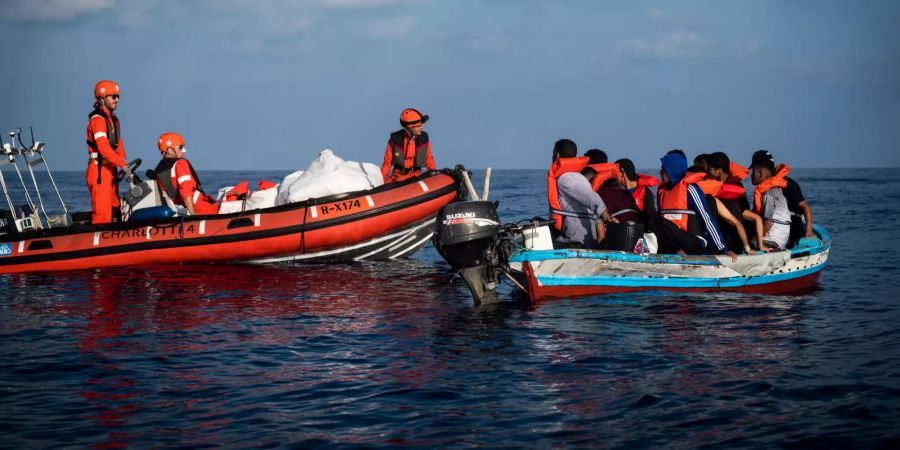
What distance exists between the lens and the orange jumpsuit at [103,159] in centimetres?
1048

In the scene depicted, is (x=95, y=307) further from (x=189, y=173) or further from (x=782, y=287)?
(x=782, y=287)

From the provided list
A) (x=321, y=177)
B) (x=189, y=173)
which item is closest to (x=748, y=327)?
(x=321, y=177)

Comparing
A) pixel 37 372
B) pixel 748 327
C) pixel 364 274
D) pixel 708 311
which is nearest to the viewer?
pixel 37 372

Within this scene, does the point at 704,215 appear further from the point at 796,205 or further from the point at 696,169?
the point at 796,205

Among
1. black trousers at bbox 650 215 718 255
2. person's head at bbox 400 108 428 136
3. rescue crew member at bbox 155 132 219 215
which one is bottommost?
black trousers at bbox 650 215 718 255

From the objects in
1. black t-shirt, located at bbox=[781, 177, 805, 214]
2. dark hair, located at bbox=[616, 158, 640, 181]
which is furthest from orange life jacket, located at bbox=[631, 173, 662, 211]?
black t-shirt, located at bbox=[781, 177, 805, 214]

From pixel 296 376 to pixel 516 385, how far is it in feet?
4.88

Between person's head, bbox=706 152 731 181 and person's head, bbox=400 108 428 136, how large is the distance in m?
4.40

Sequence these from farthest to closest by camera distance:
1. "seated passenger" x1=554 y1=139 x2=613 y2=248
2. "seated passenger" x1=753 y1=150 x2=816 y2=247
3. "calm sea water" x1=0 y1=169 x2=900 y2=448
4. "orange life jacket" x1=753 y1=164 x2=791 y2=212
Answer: "seated passenger" x1=753 y1=150 x2=816 y2=247 < "orange life jacket" x1=753 y1=164 x2=791 y2=212 < "seated passenger" x1=554 y1=139 x2=613 y2=248 < "calm sea water" x1=0 y1=169 x2=900 y2=448

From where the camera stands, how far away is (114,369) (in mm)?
6180

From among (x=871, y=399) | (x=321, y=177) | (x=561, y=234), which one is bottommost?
(x=871, y=399)

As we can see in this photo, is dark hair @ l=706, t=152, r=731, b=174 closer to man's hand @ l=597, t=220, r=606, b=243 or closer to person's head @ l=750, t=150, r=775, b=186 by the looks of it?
person's head @ l=750, t=150, r=775, b=186

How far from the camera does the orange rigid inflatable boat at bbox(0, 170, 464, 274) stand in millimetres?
10906

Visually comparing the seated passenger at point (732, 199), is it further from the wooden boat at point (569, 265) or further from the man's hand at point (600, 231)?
the man's hand at point (600, 231)
